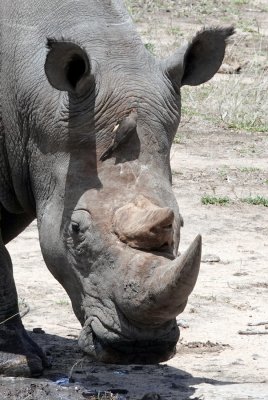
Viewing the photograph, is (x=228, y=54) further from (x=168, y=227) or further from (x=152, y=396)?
(x=168, y=227)

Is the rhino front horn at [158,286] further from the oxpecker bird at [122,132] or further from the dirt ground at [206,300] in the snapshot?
the dirt ground at [206,300]

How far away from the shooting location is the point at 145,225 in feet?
19.4

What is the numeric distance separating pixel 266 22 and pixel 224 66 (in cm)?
386

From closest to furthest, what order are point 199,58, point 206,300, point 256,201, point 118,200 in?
point 118,200
point 199,58
point 206,300
point 256,201

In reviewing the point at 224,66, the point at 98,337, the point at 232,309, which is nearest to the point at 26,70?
the point at 98,337

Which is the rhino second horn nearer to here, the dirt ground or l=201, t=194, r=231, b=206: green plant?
the dirt ground

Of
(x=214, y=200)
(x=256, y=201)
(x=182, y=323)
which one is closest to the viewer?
(x=182, y=323)

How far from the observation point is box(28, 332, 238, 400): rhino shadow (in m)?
6.98

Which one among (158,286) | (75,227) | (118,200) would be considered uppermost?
(118,200)

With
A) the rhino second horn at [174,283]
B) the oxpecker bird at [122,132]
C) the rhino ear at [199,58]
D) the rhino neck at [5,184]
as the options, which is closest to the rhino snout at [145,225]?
the rhino second horn at [174,283]

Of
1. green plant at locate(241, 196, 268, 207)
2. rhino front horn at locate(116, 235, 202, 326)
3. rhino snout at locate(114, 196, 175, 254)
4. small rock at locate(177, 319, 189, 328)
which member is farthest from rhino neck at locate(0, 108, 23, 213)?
green plant at locate(241, 196, 268, 207)

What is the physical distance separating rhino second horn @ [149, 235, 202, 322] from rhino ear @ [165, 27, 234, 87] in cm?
115

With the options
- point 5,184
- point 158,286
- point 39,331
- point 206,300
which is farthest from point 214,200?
point 158,286

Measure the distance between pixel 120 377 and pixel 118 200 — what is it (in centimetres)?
142
